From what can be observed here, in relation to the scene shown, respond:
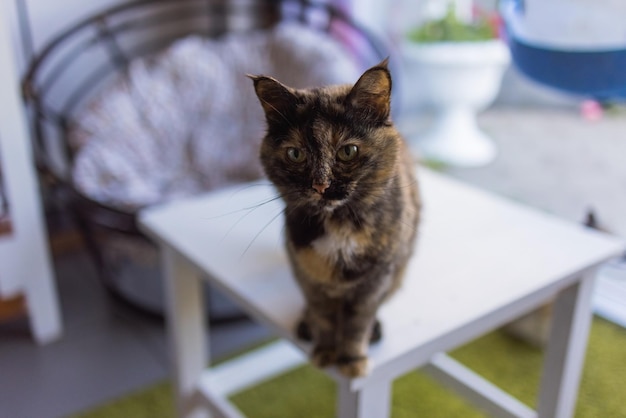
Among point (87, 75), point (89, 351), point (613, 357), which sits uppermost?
point (87, 75)

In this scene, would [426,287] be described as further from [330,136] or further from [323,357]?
[330,136]

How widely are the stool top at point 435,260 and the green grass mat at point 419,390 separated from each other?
238 mm

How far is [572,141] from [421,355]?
4.45ft

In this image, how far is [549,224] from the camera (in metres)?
1.12

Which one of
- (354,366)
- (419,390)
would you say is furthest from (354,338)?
(419,390)

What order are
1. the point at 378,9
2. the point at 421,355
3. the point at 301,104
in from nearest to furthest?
the point at 301,104
the point at 421,355
the point at 378,9

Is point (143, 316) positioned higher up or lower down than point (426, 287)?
lower down

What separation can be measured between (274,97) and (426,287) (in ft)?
1.38

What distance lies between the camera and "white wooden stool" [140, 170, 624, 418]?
0.87m

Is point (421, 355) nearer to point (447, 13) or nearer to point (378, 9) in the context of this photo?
point (447, 13)

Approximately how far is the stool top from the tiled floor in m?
0.52

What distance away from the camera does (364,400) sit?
822 millimetres

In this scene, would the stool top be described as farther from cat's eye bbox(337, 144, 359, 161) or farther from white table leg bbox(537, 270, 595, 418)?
cat's eye bbox(337, 144, 359, 161)

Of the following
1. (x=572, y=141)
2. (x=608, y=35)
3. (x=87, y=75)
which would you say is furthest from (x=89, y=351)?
(x=572, y=141)
